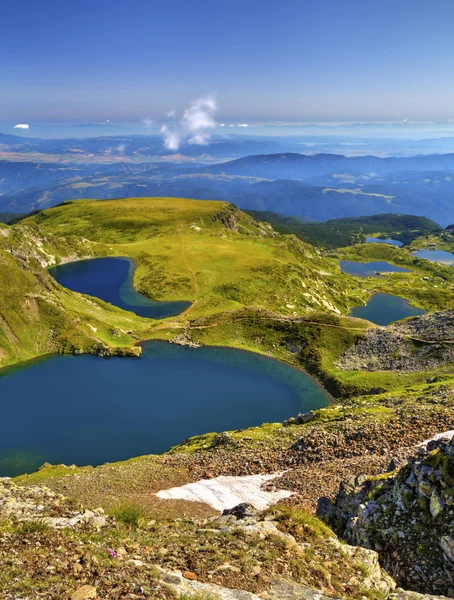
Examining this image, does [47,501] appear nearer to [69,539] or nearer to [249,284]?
[69,539]

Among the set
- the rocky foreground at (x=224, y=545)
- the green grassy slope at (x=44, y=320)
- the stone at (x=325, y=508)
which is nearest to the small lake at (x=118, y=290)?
the green grassy slope at (x=44, y=320)

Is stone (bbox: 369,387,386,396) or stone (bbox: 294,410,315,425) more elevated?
stone (bbox: 294,410,315,425)

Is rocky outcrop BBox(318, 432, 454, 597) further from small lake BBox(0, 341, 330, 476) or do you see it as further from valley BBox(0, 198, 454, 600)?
small lake BBox(0, 341, 330, 476)

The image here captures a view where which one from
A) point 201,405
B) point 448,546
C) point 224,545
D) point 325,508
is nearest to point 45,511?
point 224,545

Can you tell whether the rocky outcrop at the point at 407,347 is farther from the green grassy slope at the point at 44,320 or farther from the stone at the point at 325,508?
the stone at the point at 325,508

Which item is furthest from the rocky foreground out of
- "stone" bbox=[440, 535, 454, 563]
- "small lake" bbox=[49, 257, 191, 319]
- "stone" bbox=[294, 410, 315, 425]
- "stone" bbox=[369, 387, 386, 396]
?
"small lake" bbox=[49, 257, 191, 319]
